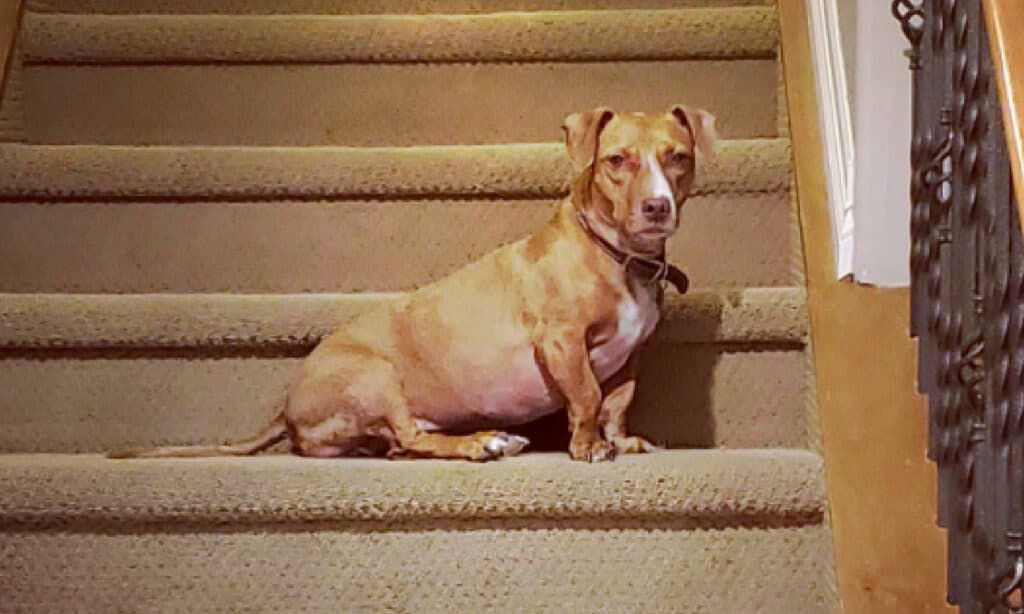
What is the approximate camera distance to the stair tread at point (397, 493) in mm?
1578

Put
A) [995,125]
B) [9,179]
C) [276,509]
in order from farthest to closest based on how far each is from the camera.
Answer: [9,179]
[276,509]
[995,125]

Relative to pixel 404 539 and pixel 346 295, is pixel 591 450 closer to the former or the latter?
pixel 404 539

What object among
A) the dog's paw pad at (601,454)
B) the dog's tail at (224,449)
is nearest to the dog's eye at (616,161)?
the dog's paw pad at (601,454)

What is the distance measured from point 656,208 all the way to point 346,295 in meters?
0.53

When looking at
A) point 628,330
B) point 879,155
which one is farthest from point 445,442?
point 879,155

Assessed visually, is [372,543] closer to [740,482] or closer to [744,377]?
[740,482]

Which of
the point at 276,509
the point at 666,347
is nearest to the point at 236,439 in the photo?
the point at 276,509

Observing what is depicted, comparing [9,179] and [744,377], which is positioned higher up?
[9,179]

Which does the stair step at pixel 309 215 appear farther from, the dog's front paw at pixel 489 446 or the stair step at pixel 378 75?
the dog's front paw at pixel 489 446

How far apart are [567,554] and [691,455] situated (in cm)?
21

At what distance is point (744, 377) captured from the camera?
6.26 ft

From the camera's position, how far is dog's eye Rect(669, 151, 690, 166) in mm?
1718

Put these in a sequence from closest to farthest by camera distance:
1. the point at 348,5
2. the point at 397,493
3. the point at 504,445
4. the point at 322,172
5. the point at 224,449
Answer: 1. the point at 397,493
2. the point at 504,445
3. the point at 224,449
4. the point at 322,172
5. the point at 348,5

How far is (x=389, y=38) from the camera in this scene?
2256 millimetres
